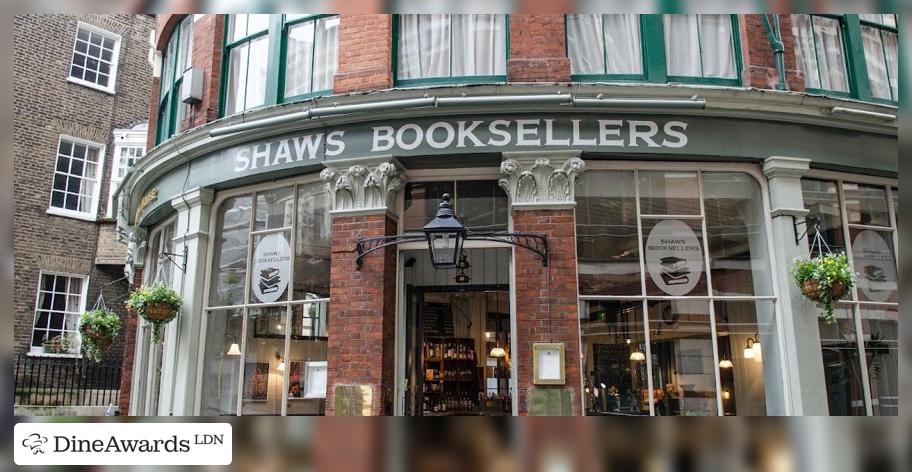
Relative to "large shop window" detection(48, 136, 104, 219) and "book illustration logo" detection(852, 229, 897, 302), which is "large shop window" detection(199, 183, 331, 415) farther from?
"large shop window" detection(48, 136, 104, 219)

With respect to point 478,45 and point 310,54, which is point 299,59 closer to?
point 310,54

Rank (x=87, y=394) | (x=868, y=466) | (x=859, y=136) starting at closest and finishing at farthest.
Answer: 1. (x=868, y=466)
2. (x=859, y=136)
3. (x=87, y=394)

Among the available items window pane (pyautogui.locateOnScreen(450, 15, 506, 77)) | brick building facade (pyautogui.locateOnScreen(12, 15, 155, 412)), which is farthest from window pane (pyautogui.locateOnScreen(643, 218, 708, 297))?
brick building facade (pyautogui.locateOnScreen(12, 15, 155, 412))

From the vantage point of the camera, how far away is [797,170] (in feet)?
25.6

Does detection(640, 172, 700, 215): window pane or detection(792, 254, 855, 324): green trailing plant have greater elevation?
detection(640, 172, 700, 215): window pane

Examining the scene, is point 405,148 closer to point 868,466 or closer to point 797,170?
point 797,170

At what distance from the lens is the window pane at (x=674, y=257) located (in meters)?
7.65

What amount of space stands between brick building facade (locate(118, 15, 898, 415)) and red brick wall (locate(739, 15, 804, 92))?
0.04 meters

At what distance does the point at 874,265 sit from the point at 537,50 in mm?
5051

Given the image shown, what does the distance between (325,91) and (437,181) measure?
1.98 meters

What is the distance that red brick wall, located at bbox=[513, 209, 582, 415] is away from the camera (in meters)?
7.08

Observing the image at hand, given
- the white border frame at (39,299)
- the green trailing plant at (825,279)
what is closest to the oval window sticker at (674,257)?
the green trailing plant at (825,279)

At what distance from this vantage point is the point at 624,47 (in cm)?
809

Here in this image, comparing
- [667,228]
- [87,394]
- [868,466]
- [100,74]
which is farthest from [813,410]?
[100,74]
